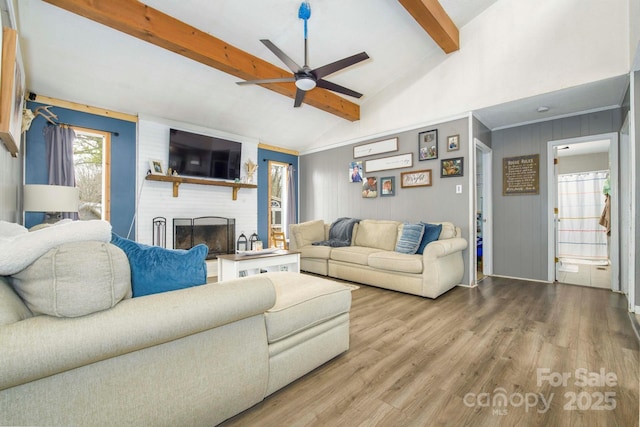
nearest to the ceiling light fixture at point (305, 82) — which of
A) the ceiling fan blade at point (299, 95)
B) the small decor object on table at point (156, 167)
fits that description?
the ceiling fan blade at point (299, 95)

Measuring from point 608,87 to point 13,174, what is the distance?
6.45m

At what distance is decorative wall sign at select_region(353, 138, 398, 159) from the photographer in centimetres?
486

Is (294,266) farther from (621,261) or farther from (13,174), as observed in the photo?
(621,261)

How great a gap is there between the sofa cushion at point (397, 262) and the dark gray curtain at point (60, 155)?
159 inches

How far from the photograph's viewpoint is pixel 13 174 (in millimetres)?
2936

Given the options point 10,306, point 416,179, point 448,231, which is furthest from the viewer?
point 416,179

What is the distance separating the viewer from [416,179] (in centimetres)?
454

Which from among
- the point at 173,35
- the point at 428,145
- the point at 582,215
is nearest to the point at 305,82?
the point at 173,35

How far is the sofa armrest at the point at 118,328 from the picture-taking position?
0.83m

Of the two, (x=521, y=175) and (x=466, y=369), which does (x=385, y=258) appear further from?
(x=521, y=175)

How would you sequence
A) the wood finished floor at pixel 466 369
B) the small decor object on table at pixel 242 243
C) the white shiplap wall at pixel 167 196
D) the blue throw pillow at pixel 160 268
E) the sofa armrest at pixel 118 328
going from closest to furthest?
the sofa armrest at pixel 118 328 → the blue throw pillow at pixel 160 268 → the wood finished floor at pixel 466 369 → the white shiplap wall at pixel 167 196 → the small decor object on table at pixel 242 243

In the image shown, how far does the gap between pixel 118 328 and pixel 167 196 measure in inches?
163

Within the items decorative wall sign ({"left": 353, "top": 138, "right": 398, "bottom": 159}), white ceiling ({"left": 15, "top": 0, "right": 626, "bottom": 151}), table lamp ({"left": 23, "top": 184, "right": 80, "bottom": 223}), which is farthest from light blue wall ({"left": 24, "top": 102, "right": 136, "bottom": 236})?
decorative wall sign ({"left": 353, "top": 138, "right": 398, "bottom": 159})

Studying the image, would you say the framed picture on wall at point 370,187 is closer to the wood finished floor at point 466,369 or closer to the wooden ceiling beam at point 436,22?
the wooden ceiling beam at point 436,22
